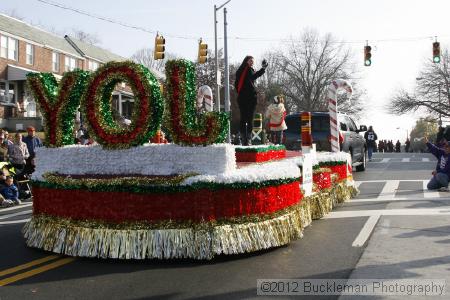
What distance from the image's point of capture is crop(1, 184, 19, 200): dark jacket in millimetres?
12125

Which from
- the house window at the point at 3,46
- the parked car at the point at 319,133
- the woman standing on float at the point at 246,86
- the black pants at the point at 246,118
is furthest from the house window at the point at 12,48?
the woman standing on float at the point at 246,86

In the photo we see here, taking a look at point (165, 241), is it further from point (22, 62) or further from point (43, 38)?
point (43, 38)

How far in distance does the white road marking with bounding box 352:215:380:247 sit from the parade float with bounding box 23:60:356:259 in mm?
780

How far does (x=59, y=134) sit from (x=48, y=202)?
98cm

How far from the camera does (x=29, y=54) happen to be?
37156 mm

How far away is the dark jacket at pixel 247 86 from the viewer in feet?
33.1

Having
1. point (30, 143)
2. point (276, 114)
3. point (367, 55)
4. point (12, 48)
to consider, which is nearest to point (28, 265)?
point (276, 114)

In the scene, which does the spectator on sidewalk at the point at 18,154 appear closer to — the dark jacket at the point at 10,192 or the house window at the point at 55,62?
the dark jacket at the point at 10,192

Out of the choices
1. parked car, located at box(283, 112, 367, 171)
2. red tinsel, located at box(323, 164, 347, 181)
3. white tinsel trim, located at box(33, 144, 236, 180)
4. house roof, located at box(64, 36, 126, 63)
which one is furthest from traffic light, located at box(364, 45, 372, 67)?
house roof, located at box(64, 36, 126, 63)

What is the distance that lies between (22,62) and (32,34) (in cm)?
267

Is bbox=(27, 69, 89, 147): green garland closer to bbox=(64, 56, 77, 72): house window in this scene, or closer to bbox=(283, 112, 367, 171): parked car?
bbox=(283, 112, 367, 171): parked car

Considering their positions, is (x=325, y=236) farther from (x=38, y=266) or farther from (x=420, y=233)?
(x=38, y=266)

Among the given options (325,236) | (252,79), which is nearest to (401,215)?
(325,236)

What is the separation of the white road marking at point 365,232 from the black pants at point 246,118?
10.1ft
